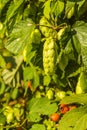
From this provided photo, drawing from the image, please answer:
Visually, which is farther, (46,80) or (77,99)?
(46,80)

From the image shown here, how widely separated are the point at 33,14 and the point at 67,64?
28 cm

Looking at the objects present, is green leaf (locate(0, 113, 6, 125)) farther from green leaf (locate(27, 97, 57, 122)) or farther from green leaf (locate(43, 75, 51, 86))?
green leaf (locate(43, 75, 51, 86))

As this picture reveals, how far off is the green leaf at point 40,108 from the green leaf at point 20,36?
1.13 feet

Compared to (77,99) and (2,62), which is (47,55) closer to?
(77,99)

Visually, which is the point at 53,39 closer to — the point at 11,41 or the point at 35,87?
the point at 11,41

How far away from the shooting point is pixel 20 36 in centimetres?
148

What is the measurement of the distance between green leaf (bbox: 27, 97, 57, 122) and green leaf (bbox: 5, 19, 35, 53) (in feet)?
1.13

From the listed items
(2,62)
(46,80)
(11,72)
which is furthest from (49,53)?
(11,72)

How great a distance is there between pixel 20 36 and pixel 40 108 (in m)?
0.41

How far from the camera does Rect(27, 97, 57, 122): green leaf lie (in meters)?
1.68

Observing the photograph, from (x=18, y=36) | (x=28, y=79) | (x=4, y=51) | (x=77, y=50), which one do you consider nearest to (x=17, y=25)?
(x=18, y=36)

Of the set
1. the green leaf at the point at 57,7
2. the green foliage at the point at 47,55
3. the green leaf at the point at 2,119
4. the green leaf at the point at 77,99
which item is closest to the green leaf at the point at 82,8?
the green foliage at the point at 47,55

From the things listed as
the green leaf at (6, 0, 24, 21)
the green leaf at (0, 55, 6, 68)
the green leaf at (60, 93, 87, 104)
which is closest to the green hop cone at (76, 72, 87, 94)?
the green leaf at (60, 93, 87, 104)

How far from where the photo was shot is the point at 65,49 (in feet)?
4.75
